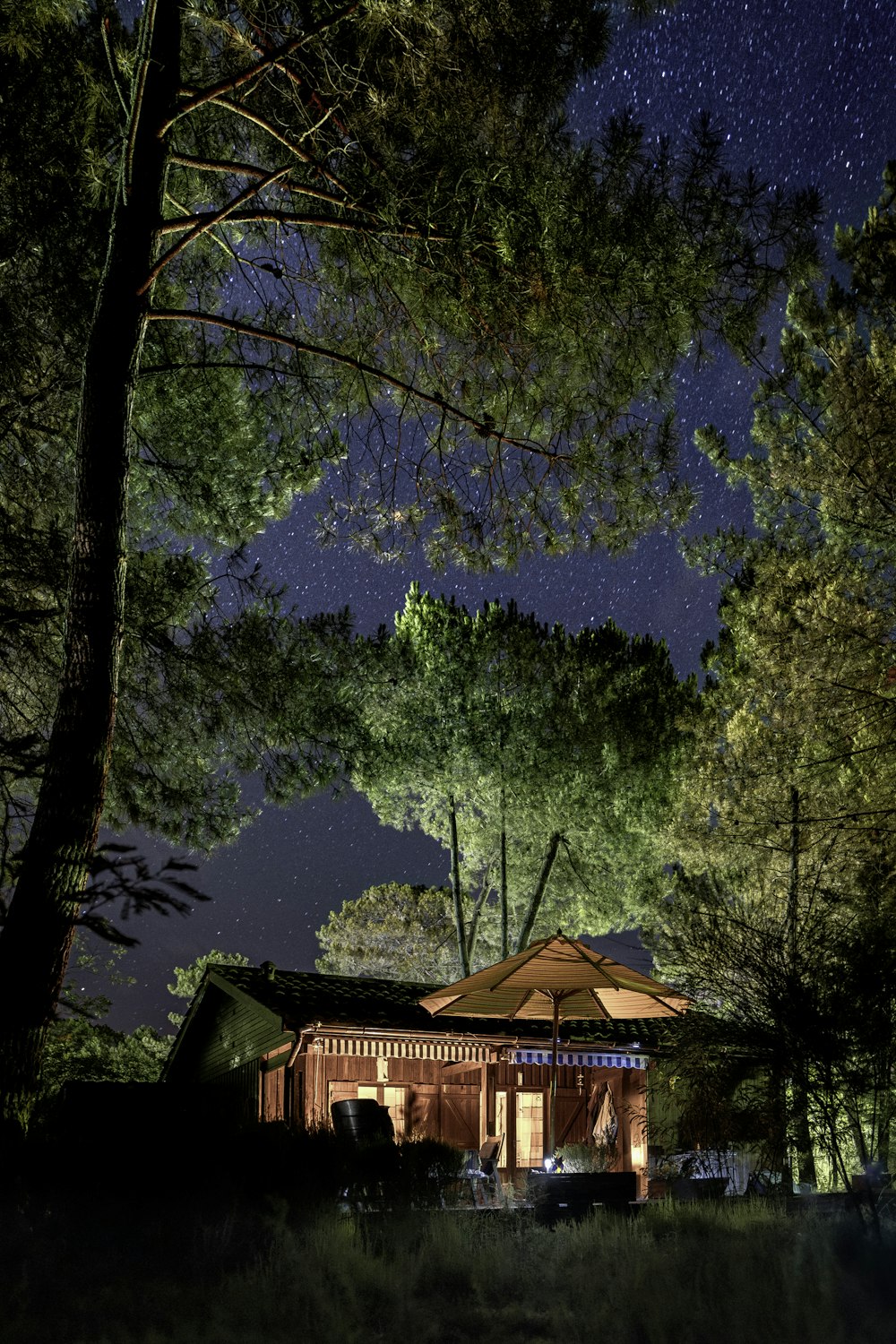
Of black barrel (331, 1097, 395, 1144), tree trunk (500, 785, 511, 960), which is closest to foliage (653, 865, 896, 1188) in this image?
black barrel (331, 1097, 395, 1144)

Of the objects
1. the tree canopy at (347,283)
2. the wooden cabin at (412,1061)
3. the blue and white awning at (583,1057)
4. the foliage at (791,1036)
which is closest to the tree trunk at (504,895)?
the wooden cabin at (412,1061)

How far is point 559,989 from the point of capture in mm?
12148

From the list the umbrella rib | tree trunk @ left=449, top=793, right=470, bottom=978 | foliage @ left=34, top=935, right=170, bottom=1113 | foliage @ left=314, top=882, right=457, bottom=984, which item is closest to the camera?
the umbrella rib

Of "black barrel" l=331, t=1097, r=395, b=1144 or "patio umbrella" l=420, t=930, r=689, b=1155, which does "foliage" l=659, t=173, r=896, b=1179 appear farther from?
"black barrel" l=331, t=1097, r=395, b=1144

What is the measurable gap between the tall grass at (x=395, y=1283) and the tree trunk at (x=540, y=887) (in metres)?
18.4

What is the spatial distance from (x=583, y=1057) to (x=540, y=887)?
7.47 metres

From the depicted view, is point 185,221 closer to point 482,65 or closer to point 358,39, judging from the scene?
point 358,39

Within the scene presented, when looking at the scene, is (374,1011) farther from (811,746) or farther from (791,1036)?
(791,1036)

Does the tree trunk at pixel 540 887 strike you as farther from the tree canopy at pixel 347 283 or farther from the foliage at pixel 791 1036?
the tree canopy at pixel 347 283

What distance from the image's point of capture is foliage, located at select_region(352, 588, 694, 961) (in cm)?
2314

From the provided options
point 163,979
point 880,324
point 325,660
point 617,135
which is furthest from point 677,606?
point 163,979

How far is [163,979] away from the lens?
39.0 m

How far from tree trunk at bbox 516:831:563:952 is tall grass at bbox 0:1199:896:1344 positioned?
18418 millimetres

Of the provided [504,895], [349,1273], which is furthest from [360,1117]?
[504,895]
